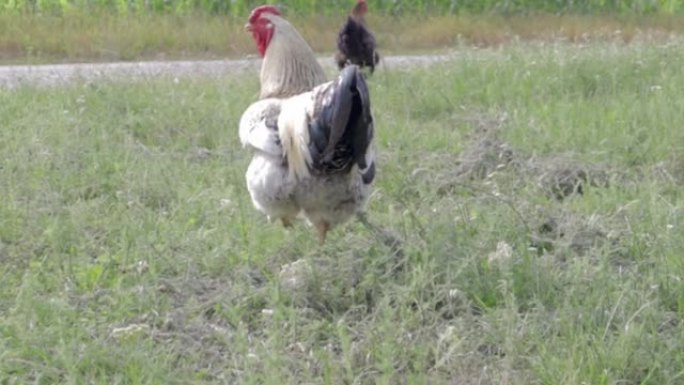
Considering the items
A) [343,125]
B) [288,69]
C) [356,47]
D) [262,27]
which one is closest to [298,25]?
[356,47]

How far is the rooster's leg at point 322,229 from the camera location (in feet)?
21.4

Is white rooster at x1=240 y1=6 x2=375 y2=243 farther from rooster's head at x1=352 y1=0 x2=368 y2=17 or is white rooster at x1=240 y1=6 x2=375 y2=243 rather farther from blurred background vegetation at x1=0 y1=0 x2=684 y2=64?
blurred background vegetation at x1=0 y1=0 x2=684 y2=64

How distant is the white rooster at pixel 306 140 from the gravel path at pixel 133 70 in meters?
4.23

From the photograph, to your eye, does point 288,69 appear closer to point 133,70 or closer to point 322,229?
point 322,229

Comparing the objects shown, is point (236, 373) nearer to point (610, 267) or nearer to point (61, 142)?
point (610, 267)

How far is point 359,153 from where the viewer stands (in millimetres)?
5875

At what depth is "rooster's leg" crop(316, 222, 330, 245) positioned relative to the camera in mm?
6512

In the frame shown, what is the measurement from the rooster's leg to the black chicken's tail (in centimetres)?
42

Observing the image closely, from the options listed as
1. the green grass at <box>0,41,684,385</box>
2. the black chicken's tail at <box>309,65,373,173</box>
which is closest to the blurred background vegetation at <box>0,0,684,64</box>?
the green grass at <box>0,41,684,385</box>

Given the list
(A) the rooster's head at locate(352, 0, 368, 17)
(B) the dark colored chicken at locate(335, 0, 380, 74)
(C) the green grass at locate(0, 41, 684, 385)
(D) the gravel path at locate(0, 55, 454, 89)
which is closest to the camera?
(C) the green grass at locate(0, 41, 684, 385)

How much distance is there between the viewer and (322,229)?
6.55 meters

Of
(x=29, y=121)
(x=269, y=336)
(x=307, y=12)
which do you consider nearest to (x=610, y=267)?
(x=269, y=336)

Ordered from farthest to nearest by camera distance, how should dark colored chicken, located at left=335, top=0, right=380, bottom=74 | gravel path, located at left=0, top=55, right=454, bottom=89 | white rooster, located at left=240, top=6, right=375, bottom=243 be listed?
dark colored chicken, located at left=335, top=0, right=380, bottom=74
gravel path, located at left=0, top=55, right=454, bottom=89
white rooster, located at left=240, top=6, right=375, bottom=243

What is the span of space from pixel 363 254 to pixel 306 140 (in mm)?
595
